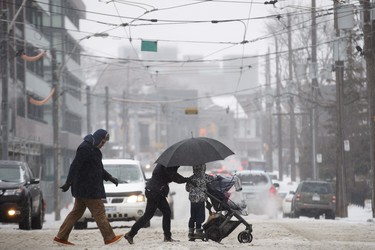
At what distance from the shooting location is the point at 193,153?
18.0m

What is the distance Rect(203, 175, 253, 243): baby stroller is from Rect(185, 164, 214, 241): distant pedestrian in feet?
0.35

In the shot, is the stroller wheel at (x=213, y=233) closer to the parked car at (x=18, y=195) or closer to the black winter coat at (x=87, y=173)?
the black winter coat at (x=87, y=173)

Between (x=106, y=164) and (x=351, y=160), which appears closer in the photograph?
(x=106, y=164)

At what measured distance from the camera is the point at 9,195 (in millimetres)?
24453

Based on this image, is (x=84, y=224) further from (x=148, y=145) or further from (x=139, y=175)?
(x=148, y=145)

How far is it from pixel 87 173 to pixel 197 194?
2051 mm

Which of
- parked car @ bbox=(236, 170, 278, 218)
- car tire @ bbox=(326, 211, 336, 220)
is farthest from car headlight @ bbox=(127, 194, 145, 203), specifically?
car tire @ bbox=(326, 211, 336, 220)

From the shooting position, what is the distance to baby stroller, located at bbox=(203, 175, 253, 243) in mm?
18031

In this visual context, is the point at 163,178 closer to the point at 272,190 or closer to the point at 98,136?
the point at 98,136

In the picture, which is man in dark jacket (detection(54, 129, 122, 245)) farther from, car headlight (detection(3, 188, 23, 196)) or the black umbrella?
car headlight (detection(3, 188, 23, 196))

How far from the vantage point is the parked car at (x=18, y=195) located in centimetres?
2441

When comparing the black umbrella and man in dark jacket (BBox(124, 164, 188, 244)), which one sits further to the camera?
man in dark jacket (BBox(124, 164, 188, 244))

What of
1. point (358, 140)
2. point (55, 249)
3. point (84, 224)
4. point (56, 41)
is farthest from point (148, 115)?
point (55, 249)

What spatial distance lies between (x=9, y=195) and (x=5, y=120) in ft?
39.8
